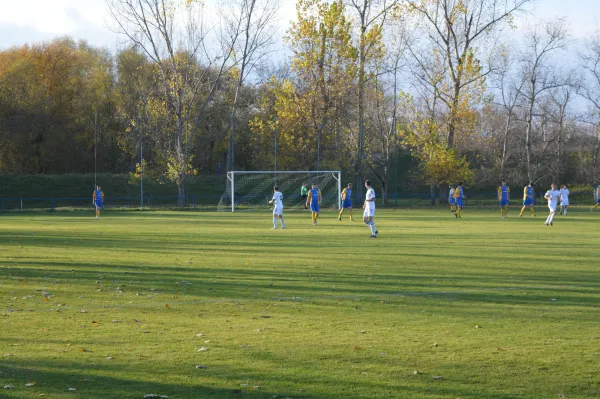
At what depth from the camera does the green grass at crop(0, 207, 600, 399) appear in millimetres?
7133

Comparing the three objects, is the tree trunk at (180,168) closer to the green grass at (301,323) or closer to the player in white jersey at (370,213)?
the player in white jersey at (370,213)

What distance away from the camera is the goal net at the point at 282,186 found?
60.2 metres

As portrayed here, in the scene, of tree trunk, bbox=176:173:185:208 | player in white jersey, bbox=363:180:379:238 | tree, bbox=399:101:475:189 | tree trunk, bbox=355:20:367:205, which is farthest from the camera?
tree trunk, bbox=355:20:367:205

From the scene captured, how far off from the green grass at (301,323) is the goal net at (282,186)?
39.1 m

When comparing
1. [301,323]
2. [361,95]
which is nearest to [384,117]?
[361,95]

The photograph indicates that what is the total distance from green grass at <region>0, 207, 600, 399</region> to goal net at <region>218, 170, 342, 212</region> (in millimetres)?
39112

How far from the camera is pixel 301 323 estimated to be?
10.3m

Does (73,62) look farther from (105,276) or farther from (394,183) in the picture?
(105,276)

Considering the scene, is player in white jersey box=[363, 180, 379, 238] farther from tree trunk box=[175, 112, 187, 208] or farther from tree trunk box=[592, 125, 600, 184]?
tree trunk box=[592, 125, 600, 184]

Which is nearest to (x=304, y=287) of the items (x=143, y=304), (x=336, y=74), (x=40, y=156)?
(x=143, y=304)

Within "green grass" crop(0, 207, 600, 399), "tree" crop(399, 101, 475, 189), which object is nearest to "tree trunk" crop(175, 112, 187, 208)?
"tree" crop(399, 101, 475, 189)

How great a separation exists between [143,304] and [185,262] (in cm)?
638

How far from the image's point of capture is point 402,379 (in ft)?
23.8

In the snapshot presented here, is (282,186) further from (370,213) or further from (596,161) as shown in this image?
(370,213)
